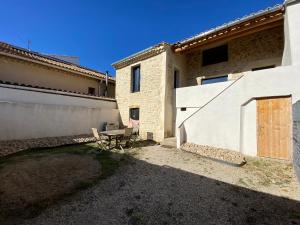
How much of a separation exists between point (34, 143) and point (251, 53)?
42.1ft

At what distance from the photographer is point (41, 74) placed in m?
13.6

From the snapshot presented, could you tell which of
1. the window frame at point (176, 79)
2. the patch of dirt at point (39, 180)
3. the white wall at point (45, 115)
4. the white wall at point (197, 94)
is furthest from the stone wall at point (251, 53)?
the patch of dirt at point (39, 180)

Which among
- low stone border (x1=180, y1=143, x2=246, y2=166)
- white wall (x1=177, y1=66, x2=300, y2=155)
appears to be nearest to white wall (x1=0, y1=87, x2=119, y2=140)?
low stone border (x1=180, y1=143, x2=246, y2=166)

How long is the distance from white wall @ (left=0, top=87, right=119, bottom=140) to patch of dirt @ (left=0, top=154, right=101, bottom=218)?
11.1ft

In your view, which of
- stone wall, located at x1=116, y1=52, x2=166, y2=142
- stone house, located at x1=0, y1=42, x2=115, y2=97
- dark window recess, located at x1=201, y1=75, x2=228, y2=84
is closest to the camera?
stone wall, located at x1=116, y1=52, x2=166, y2=142

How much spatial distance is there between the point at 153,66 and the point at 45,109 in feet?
23.3

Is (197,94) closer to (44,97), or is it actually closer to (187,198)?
(187,198)

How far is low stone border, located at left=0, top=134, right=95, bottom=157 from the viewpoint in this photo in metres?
8.36

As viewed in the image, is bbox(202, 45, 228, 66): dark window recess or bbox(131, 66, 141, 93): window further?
bbox(131, 66, 141, 93): window

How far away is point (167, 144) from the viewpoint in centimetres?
1024

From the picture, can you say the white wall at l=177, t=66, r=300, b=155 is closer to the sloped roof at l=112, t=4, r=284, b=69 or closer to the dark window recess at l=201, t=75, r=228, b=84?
the sloped roof at l=112, t=4, r=284, b=69

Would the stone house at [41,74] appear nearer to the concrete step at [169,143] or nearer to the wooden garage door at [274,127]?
the concrete step at [169,143]

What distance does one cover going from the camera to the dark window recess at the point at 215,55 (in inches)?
464

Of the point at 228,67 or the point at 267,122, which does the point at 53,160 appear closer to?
the point at 267,122
